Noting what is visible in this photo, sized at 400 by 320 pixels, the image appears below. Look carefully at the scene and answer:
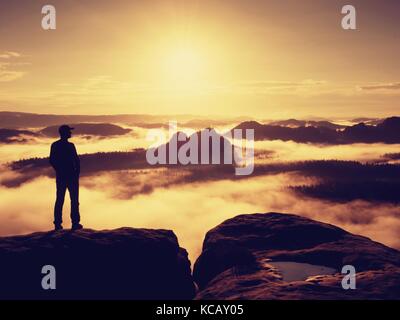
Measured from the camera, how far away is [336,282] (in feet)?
41.7

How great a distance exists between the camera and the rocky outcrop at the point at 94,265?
14344 millimetres

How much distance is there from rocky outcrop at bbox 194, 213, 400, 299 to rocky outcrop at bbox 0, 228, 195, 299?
1.87 metres

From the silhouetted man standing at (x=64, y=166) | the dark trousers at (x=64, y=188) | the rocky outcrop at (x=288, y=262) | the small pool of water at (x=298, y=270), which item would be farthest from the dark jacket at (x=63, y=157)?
the small pool of water at (x=298, y=270)

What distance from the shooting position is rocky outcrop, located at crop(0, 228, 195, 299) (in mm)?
14344

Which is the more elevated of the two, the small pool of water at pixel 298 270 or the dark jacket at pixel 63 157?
the dark jacket at pixel 63 157

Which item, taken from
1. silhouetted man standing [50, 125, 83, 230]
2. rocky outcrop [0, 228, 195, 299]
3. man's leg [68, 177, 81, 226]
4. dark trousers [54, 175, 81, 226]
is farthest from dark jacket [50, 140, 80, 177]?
rocky outcrop [0, 228, 195, 299]

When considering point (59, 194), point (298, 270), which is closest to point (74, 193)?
point (59, 194)

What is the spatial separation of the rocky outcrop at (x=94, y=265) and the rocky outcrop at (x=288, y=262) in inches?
73.6

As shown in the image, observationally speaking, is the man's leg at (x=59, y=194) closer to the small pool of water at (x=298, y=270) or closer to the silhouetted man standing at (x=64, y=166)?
the silhouetted man standing at (x=64, y=166)
